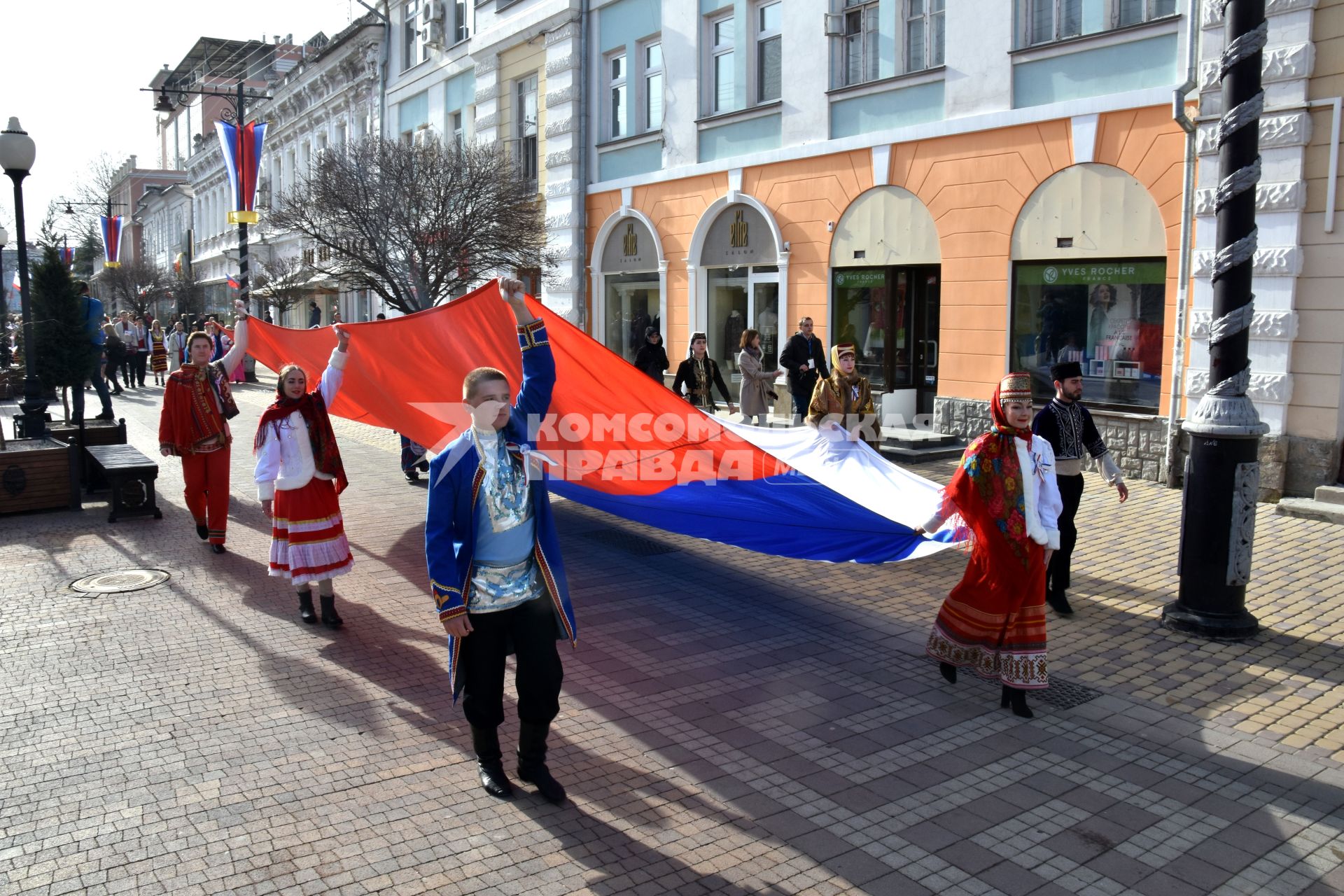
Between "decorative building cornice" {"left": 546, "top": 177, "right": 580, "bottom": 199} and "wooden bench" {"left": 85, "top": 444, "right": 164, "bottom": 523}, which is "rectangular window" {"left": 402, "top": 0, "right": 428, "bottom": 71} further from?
"wooden bench" {"left": 85, "top": 444, "right": 164, "bottom": 523}

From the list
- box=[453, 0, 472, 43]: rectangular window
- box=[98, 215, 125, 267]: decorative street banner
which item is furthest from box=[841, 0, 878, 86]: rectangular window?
box=[98, 215, 125, 267]: decorative street banner

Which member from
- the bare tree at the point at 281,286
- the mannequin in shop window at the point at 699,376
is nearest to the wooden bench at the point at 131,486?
the mannequin in shop window at the point at 699,376

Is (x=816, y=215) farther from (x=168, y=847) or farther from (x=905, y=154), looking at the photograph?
(x=168, y=847)

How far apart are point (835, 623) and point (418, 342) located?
4.34 meters

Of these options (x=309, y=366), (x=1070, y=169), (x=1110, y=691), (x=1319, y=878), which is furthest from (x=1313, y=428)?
(x=309, y=366)

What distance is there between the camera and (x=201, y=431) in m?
9.53

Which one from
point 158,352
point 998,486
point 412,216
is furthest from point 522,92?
point 998,486

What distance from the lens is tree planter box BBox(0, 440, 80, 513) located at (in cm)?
1110

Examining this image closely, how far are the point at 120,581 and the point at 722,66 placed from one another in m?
14.4

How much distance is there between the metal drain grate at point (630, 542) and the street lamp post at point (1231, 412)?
4.39 metres

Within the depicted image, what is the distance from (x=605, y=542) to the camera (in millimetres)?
9906

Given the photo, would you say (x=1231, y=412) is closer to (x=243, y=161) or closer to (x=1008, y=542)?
(x=1008, y=542)

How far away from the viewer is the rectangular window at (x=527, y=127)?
2441 centimetres

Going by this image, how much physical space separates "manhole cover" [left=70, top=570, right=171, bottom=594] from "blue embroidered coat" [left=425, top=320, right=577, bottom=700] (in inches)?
189
